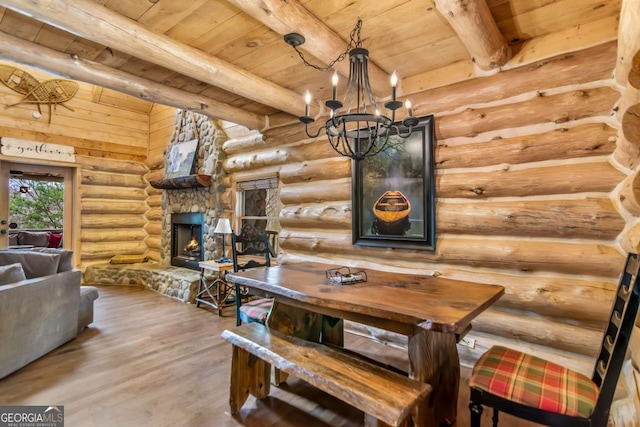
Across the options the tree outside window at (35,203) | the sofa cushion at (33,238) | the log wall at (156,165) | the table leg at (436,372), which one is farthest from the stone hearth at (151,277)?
the table leg at (436,372)

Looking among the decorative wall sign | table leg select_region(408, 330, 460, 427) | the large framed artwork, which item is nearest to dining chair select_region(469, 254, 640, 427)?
table leg select_region(408, 330, 460, 427)

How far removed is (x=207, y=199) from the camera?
5234mm

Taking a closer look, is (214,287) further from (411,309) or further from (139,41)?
(411,309)

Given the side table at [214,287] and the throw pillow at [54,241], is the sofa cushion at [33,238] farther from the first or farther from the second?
the side table at [214,287]

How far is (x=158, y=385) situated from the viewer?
7.71ft

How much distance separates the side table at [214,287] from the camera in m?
4.10

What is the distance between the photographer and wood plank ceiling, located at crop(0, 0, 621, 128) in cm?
203

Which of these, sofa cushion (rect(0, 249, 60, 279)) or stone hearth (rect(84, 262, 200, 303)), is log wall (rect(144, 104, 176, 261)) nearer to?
stone hearth (rect(84, 262, 200, 303))

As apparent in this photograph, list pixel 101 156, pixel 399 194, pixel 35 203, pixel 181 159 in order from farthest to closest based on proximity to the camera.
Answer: pixel 35 203, pixel 101 156, pixel 181 159, pixel 399 194

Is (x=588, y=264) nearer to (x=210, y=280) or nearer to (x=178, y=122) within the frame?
(x=210, y=280)

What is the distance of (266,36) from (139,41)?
2.96 feet

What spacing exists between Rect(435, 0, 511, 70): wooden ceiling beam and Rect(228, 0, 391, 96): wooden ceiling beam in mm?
777

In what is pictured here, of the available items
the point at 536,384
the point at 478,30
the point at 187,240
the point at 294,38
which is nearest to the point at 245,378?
the point at 536,384

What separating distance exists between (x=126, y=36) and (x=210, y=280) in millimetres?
3351
